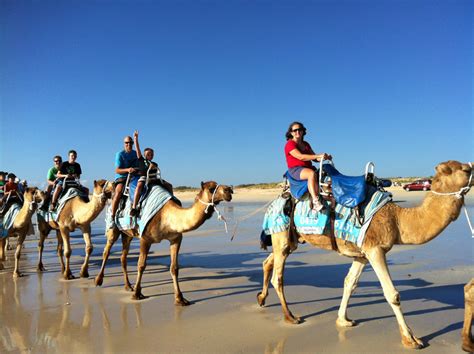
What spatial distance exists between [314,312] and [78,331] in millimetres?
3442

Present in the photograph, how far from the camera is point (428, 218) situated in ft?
15.8

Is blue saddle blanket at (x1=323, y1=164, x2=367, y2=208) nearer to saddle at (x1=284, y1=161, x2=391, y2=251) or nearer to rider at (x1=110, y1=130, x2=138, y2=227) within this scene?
saddle at (x1=284, y1=161, x2=391, y2=251)

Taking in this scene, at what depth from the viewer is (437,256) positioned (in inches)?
404

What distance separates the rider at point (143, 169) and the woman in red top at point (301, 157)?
3.24 m

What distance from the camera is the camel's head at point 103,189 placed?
9.13m

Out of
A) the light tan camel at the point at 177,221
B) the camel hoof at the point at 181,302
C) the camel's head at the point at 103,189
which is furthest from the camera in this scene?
the camel's head at the point at 103,189

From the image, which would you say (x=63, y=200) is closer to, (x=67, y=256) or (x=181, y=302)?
(x=67, y=256)

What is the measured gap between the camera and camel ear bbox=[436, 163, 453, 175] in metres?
4.65

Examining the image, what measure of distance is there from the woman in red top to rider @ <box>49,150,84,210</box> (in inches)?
263

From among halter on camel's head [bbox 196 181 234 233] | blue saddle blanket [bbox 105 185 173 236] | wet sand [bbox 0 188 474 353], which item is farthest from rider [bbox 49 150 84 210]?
halter on camel's head [bbox 196 181 234 233]

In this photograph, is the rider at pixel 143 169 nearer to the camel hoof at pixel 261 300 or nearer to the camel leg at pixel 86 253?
the camel leg at pixel 86 253

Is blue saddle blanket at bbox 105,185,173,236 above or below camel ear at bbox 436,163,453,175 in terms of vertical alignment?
below

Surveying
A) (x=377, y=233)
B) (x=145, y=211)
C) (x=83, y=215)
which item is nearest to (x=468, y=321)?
(x=377, y=233)

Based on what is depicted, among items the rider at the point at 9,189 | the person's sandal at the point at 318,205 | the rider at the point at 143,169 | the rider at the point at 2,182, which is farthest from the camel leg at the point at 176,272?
the rider at the point at 2,182
